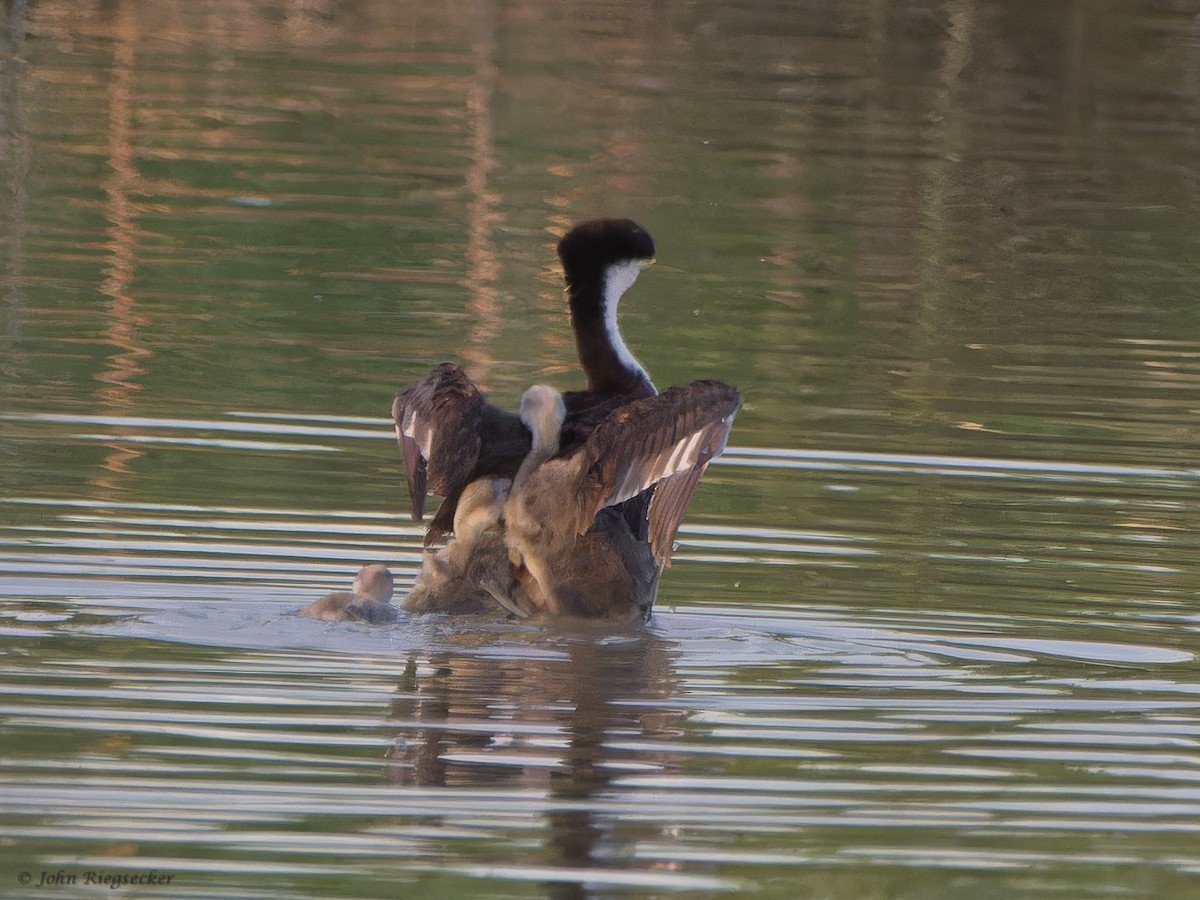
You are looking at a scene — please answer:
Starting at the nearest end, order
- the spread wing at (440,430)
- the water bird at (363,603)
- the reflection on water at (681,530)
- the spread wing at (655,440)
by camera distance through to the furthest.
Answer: the reflection on water at (681,530) → the water bird at (363,603) → the spread wing at (655,440) → the spread wing at (440,430)

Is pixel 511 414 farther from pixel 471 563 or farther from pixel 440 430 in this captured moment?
pixel 471 563

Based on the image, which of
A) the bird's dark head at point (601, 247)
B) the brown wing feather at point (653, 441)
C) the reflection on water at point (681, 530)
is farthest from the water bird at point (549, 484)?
the bird's dark head at point (601, 247)

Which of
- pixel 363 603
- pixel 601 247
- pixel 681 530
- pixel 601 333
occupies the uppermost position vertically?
pixel 601 247

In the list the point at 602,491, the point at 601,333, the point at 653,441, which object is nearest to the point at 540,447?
the point at 602,491

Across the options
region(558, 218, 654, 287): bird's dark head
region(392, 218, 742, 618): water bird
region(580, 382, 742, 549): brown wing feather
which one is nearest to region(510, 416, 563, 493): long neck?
region(392, 218, 742, 618): water bird

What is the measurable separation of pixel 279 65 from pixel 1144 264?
36.9ft

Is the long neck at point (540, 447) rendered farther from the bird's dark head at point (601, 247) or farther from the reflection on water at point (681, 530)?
the bird's dark head at point (601, 247)

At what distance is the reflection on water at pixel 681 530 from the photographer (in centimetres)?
670

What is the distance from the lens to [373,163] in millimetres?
21641

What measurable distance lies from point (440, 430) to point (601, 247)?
1079mm

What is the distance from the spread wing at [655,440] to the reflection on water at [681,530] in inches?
21.2

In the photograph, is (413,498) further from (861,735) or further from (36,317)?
(36,317)

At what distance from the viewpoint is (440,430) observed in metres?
9.39

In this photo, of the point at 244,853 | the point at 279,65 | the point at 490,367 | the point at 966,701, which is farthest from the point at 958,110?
the point at 244,853
